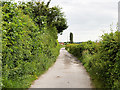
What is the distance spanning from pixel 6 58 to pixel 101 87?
4.06 m

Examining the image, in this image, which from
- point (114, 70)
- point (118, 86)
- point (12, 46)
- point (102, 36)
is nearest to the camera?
point (118, 86)

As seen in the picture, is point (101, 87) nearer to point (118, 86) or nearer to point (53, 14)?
point (118, 86)

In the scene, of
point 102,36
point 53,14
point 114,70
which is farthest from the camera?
point 53,14

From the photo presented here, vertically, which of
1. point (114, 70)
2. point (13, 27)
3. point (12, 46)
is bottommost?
point (114, 70)

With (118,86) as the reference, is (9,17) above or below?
above

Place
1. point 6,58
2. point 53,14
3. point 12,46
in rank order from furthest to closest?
point 53,14 < point 12,46 < point 6,58

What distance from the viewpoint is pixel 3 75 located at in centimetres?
566

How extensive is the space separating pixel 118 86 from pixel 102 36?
2522 mm

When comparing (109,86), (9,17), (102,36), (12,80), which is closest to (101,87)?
(109,86)

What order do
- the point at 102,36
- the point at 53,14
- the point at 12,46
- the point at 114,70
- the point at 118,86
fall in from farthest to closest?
the point at 53,14
the point at 102,36
the point at 12,46
the point at 114,70
the point at 118,86

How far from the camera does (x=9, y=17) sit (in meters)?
6.01

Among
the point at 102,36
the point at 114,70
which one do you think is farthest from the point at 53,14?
the point at 114,70

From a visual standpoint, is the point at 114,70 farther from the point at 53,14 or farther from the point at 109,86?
the point at 53,14

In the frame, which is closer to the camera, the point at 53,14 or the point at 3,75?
the point at 3,75
